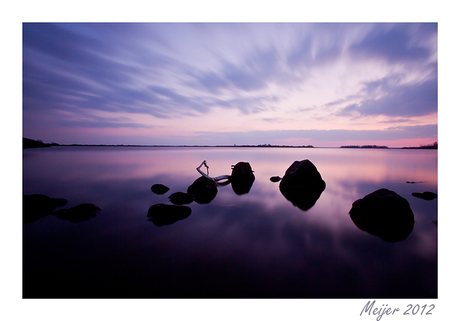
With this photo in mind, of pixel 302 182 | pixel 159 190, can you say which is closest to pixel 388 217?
pixel 302 182

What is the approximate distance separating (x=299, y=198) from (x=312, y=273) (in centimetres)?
709

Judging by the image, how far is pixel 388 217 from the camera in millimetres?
6977

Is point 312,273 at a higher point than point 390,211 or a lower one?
lower

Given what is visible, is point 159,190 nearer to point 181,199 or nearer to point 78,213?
point 181,199

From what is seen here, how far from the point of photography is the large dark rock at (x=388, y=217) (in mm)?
6734

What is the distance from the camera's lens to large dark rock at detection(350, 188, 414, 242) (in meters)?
6.73

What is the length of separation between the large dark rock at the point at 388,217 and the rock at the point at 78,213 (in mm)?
11418

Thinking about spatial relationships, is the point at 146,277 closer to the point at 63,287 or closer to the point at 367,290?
the point at 63,287

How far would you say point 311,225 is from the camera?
24.9 feet

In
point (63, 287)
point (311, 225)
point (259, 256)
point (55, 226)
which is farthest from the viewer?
point (311, 225)

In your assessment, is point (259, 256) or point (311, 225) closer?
point (259, 256)

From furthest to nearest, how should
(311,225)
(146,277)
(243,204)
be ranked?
(243,204) → (311,225) → (146,277)

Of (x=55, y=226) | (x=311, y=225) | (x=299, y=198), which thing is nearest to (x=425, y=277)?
(x=311, y=225)

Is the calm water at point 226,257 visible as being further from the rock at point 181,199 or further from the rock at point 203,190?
the rock at point 203,190
